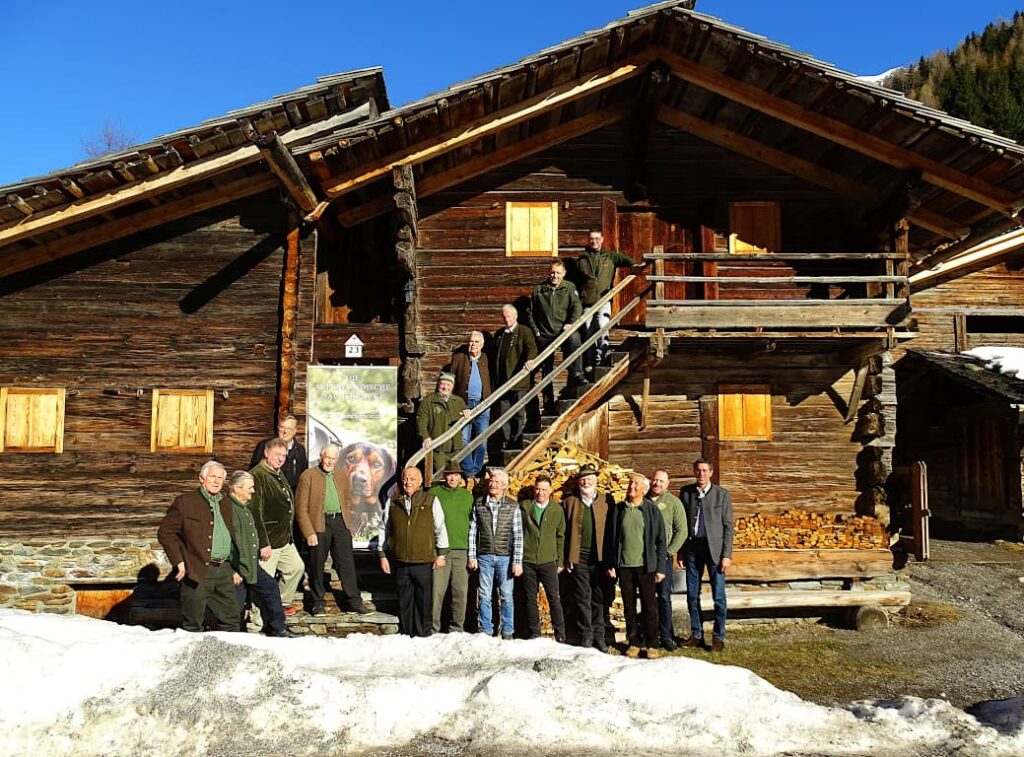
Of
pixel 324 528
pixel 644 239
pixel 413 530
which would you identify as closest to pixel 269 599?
pixel 324 528

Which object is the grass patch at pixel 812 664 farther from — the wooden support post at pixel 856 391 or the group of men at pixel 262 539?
the group of men at pixel 262 539

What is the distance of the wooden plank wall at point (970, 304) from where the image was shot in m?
20.0

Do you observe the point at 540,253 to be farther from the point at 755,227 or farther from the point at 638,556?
the point at 638,556

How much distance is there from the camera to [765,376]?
42.3 ft

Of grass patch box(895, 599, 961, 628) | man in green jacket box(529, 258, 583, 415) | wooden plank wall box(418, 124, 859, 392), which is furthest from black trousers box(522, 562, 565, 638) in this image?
grass patch box(895, 599, 961, 628)

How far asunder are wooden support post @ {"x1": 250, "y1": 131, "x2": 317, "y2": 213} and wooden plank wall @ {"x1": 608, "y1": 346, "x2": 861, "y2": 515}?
552cm

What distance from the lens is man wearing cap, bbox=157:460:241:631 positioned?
7.39m

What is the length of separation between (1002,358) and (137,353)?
58.1ft

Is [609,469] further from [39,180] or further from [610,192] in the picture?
[39,180]

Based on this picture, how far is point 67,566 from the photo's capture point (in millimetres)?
11375

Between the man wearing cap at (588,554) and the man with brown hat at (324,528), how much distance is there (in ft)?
7.91

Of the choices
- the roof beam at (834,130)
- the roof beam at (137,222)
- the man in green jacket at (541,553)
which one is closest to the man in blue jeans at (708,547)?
the man in green jacket at (541,553)

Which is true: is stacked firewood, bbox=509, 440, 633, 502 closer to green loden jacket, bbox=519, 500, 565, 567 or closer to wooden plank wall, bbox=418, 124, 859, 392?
green loden jacket, bbox=519, 500, 565, 567

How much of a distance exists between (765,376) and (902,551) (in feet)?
10.6
